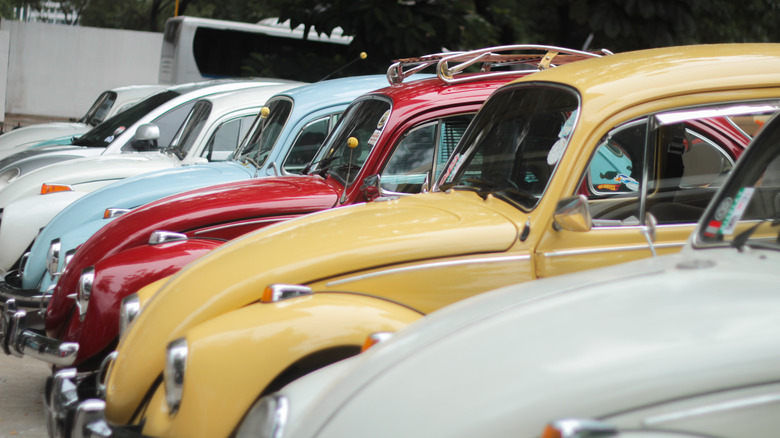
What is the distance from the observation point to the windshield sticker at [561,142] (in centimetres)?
370

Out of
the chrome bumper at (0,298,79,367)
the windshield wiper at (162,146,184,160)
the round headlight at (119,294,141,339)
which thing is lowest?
the chrome bumper at (0,298,79,367)

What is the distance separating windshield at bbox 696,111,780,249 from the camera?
2.61m

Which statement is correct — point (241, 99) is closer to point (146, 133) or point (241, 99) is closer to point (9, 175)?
point (146, 133)

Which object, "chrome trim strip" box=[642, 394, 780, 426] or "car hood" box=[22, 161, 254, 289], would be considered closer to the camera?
"chrome trim strip" box=[642, 394, 780, 426]

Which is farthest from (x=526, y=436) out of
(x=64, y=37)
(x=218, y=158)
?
(x=64, y=37)

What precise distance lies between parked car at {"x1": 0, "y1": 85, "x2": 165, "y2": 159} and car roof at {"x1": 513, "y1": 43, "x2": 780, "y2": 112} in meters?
10.2

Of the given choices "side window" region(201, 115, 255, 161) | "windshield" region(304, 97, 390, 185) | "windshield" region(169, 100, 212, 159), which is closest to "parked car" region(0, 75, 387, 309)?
"windshield" region(304, 97, 390, 185)

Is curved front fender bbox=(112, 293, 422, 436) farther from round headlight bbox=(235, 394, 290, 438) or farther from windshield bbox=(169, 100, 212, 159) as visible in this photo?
windshield bbox=(169, 100, 212, 159)

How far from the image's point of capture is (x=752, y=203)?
278cm

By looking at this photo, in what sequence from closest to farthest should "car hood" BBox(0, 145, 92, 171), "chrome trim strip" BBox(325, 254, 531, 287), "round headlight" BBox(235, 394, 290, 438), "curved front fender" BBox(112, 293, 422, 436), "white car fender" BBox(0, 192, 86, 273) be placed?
"round headlight" BBox(235, 394, 290, 438)
"curved front fender" BBox(112, 293, 422, 436)
"chrome trim strip" BBox(325, 254, 531, 287)
"white car fender" BBox(0, 192, 86, 273)
"car hood" BBox(0, 145, 92, 171)

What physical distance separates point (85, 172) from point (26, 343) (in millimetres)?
3541

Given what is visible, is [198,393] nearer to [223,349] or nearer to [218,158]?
[223,349]

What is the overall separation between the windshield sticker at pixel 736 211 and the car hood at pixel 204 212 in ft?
9.78

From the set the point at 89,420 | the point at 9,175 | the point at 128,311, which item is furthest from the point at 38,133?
the point at 89,420
